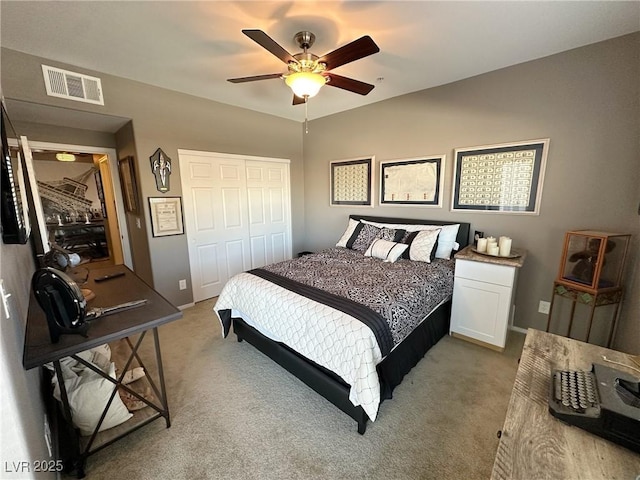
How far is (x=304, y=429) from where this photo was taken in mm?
1653

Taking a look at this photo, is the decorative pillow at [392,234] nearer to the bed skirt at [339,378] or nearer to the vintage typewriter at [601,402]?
the bed skirt at [339,378]

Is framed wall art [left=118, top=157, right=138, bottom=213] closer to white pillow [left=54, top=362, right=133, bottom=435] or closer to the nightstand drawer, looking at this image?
white pillow [left=54, top=362, right=133, bottom=435]

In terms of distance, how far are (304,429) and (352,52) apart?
2420 mm

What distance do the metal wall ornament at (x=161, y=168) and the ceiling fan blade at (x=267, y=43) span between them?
2035mm

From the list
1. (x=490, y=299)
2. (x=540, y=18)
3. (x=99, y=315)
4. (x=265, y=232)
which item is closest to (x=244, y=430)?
(x=99, y=315)

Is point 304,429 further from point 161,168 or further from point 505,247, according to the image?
point 161,168

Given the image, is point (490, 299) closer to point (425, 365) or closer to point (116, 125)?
point (425, 365)

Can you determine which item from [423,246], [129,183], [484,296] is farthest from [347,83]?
[129,183]

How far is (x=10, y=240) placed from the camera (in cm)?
116

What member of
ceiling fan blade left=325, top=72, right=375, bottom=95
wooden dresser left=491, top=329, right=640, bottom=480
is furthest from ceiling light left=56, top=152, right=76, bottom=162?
wooden dresser left=491, top=329, right=640, bottom=480

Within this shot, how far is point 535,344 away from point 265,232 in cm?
360

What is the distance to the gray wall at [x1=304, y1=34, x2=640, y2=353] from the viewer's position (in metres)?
2.05

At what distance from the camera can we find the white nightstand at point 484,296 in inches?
88.1

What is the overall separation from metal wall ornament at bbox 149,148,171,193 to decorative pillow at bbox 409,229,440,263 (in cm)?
294
